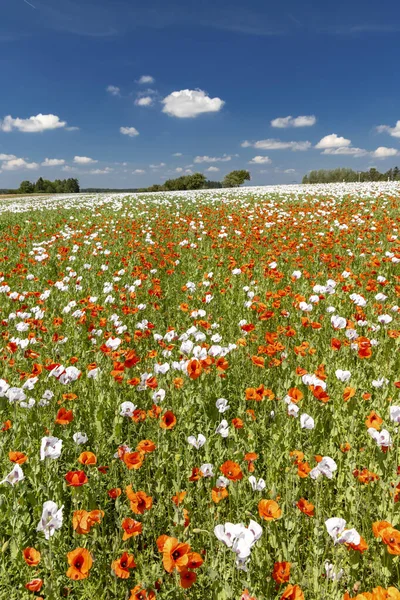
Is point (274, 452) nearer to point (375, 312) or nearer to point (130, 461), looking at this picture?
point (130, 461)

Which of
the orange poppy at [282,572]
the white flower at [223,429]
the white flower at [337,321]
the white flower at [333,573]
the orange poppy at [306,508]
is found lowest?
the white flower at [333,573]

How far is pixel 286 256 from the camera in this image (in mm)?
8656

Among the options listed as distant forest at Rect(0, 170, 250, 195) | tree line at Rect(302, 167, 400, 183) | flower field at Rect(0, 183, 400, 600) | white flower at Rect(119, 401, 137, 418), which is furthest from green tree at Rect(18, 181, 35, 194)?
white flower at Rect(119, 401, 137, 418)

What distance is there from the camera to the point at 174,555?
1.56 meters

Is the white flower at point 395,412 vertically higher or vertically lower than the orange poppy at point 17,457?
lower

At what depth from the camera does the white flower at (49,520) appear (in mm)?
1895

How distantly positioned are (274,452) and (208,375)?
1.12m

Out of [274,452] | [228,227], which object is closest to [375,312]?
[274,452]

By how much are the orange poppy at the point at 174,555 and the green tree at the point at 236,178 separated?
104162 mm

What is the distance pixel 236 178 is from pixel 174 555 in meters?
107

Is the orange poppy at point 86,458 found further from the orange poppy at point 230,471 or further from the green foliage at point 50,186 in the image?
the green foliage at point 50,186

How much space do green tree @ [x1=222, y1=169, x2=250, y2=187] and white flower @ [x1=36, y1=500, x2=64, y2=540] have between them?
341ft

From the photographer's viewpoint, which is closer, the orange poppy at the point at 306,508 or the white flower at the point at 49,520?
the white flower at the point at 49,520

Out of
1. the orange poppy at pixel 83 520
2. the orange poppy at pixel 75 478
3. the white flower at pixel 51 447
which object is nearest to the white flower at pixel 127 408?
the white flower at pixel 51 447
